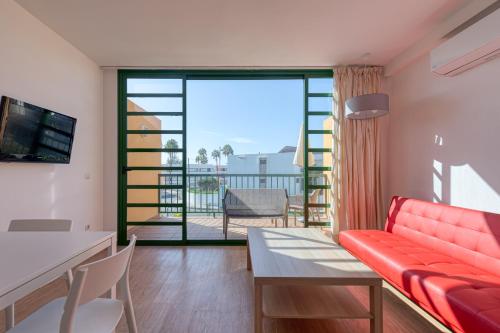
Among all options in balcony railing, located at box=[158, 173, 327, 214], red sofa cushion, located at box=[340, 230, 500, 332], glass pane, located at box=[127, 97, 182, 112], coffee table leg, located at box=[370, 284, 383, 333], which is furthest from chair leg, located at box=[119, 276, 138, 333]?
balcony railing, located at box=[158, 173, 327, 214]

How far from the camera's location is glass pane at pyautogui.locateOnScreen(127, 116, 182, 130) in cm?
384

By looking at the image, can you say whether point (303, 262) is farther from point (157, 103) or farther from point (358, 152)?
point (157, 103)

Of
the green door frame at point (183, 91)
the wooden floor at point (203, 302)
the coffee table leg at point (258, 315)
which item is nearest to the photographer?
the coffee table leg at point (258, 315)

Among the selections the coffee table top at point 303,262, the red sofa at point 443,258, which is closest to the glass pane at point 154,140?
the coffee table top at point 303,262

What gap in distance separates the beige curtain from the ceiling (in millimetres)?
232

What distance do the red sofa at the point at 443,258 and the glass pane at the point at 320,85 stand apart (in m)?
1.86

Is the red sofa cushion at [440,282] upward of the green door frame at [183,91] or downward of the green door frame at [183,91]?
downward

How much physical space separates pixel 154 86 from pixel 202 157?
1.64 metres

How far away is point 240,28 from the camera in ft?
8.91

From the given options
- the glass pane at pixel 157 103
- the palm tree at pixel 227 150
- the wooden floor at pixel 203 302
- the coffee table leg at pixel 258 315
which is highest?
the glass pane at pixel 157 103

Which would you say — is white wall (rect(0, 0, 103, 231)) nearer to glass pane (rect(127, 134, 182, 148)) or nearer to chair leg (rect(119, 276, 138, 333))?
glass pane (rect(127, 134, 182, 148))

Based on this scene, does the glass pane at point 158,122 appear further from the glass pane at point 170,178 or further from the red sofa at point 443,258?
the red sofa at point 443,258

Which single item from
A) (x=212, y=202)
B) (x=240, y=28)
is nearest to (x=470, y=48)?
(x=240, y=28)

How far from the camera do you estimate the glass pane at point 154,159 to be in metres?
3.85
